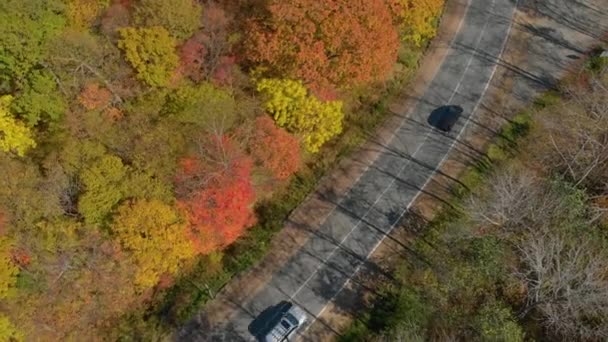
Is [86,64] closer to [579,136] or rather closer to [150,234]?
[150,234]

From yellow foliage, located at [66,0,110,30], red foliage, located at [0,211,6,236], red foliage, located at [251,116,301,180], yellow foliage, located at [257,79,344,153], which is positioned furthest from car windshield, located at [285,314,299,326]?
yellow foliage, located at [66,0,110,30]

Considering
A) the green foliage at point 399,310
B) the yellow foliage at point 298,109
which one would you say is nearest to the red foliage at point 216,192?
the yellow foliage at point 298,109

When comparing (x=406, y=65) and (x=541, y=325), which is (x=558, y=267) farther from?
(x=406, y=65)

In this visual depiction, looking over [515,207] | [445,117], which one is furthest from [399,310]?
[445,117]

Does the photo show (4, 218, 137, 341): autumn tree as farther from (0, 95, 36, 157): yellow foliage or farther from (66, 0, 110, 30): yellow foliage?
(66, 0, 110, 30): yellow foliage

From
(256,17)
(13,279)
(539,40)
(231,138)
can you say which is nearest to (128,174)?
(231,138)
